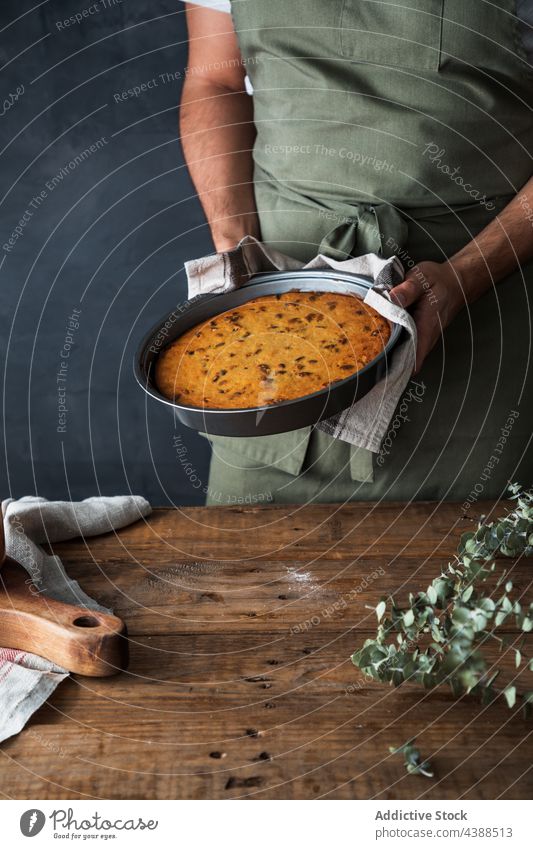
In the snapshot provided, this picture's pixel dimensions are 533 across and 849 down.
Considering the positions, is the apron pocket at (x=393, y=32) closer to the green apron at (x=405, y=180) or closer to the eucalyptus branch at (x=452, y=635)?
the green apron at (x=405, y=180)

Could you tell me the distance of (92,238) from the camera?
5.23ft

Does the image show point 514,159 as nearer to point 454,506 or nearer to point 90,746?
point 454,506

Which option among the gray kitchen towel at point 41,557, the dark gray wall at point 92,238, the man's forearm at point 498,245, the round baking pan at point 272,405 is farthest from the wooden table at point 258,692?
the dark gray wall at point 92,238

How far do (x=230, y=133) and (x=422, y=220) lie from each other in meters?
0.31

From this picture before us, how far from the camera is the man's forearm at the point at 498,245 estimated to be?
38.2 inches

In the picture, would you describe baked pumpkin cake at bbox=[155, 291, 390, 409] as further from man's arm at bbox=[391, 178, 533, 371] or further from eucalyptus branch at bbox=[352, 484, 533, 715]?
eucalyptus branch at bbox=[352, 484, 533, 715]

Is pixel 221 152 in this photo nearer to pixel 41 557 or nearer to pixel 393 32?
pixel 393 32

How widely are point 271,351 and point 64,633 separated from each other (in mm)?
344

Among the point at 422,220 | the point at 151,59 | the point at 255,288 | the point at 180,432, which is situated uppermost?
the point at 151,59

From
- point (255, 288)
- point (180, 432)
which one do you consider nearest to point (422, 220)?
point (255, 288)

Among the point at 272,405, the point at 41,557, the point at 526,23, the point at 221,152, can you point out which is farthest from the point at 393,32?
the point at 41,557

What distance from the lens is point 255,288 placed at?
93cm
